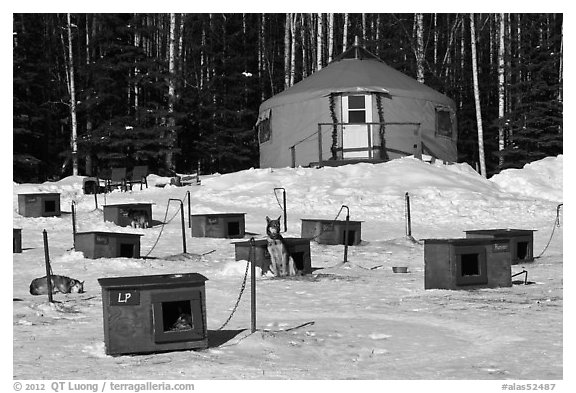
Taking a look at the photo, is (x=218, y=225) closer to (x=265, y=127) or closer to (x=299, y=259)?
(x=299, y=259)

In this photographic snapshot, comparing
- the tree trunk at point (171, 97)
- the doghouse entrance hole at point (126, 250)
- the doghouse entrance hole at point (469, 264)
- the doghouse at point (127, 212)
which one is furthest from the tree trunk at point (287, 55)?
the doghouse entrance hole at point (469, 264)

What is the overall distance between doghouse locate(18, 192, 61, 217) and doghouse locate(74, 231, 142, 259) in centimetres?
578

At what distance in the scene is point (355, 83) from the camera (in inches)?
1114

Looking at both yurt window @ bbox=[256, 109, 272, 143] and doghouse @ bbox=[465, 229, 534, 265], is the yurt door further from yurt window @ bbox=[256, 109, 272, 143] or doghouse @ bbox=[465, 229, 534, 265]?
doghouse @ bbox=[465, 229, 534, 265]

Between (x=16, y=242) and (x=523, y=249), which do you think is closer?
(x=523, y=249)

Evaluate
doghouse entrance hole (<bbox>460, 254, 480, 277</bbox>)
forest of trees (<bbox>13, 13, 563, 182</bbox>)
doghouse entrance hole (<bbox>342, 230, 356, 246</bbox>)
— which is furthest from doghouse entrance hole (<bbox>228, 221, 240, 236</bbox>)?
forest of trees (<bbox>13, 13, 563, 182</bbox>)

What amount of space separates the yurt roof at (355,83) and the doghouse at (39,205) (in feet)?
34.8

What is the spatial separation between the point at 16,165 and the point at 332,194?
12.8 metres

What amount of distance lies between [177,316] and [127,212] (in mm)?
10675

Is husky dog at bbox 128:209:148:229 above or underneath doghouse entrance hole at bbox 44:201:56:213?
underneath

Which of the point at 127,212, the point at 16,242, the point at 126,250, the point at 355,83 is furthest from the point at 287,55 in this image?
the point at 126,250

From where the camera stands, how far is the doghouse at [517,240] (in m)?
14.0

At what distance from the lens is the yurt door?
27.8 meters

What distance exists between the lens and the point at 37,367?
7176 mm
